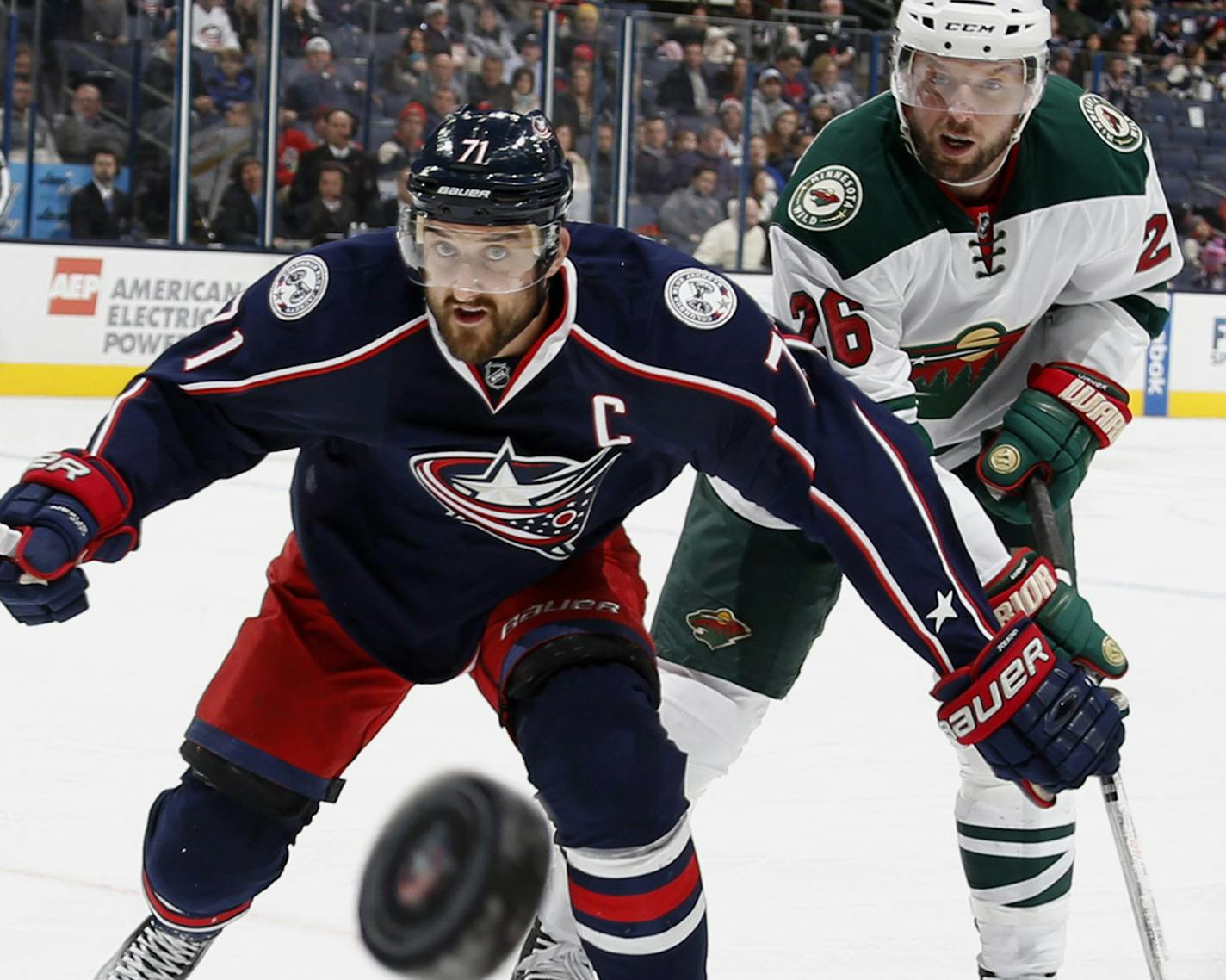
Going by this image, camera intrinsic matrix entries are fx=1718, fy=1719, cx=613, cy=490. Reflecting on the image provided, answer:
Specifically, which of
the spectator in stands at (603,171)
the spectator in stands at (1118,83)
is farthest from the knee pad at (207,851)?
the spectator in stands at (1118,83)

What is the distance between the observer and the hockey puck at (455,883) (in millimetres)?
2248

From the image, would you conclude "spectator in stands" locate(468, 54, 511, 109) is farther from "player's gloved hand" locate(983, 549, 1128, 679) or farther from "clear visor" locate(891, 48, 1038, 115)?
"player's gloved hand" locate(983, 549, 1128, 679)

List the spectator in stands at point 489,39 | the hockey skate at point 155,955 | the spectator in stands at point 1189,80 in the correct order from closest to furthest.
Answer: the hockey skate at point 155,955
the spectator in stands at point 489,39
the spectator in stands at point 1189,80

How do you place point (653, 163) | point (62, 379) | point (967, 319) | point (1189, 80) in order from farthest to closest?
point (1189, 80)
point (653, 163)
point (62, 379)
point (967, 319)

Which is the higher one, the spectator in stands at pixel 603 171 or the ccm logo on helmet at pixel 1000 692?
the ccm logo on helmet at pixel 1000 692

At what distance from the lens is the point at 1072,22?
10586 millimetres

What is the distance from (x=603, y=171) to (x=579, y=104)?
0.35 m

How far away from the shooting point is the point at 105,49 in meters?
7.83

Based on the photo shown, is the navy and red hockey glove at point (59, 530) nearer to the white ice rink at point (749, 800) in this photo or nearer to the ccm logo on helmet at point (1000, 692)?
the white ice rink at point (749, 800)

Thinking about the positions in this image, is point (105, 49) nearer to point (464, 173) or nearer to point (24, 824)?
point (24, 824)

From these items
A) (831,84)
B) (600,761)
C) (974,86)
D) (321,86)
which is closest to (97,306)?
(321,86)

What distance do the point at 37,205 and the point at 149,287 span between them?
24.6 inches

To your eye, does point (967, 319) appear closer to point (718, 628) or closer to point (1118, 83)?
point (718, 628)

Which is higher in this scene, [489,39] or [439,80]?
[489,39]
